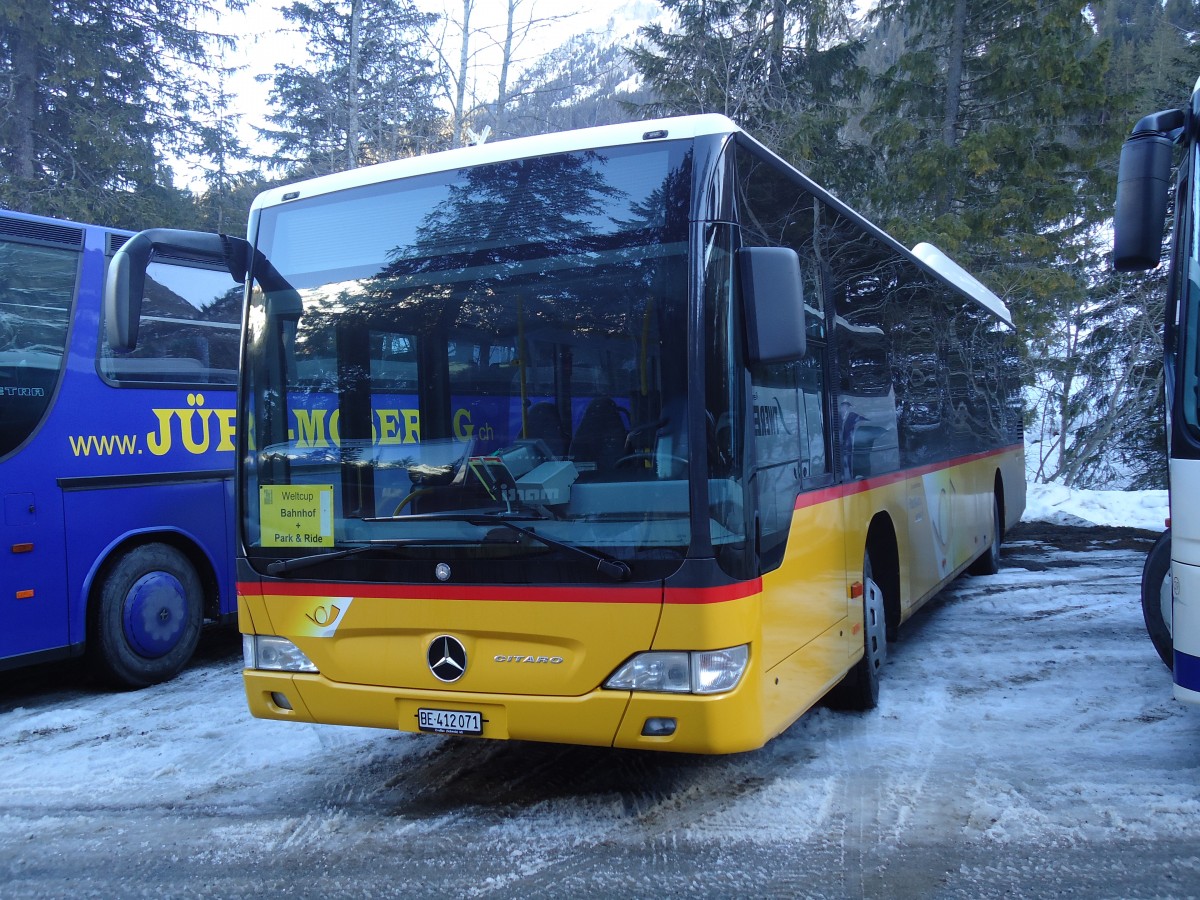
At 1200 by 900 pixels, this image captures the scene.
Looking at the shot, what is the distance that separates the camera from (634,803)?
4.48 m

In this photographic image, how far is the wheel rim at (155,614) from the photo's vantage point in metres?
6.65

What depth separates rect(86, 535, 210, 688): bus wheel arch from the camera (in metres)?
6.52

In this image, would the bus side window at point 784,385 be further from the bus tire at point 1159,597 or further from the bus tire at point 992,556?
the bus tire at point 992,556

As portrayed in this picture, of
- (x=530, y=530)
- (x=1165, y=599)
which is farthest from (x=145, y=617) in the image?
(x=1165, y=599)

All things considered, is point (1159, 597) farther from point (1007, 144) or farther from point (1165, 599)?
point (1007, 144)

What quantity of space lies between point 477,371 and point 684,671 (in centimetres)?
147

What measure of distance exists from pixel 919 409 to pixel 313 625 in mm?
4545

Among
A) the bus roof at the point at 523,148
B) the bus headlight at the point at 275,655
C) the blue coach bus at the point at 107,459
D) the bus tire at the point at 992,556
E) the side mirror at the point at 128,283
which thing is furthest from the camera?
the bus tire at the point at 992,556

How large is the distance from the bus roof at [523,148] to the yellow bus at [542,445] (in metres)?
0.01

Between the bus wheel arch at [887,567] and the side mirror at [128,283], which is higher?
the side mirror at [128,283]

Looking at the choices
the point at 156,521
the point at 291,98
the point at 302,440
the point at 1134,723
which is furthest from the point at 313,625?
the point at 291,98

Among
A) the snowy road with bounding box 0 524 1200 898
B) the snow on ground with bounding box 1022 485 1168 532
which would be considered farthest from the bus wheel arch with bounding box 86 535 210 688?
the snow on ground with bounding box 1022 485 1168 532

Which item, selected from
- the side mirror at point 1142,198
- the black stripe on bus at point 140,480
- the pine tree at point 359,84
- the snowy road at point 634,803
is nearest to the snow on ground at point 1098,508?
the snowy road at point 634,803

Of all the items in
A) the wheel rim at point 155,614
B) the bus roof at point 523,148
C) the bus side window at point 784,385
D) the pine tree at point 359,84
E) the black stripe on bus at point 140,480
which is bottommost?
the wheel rim at point 155,614
